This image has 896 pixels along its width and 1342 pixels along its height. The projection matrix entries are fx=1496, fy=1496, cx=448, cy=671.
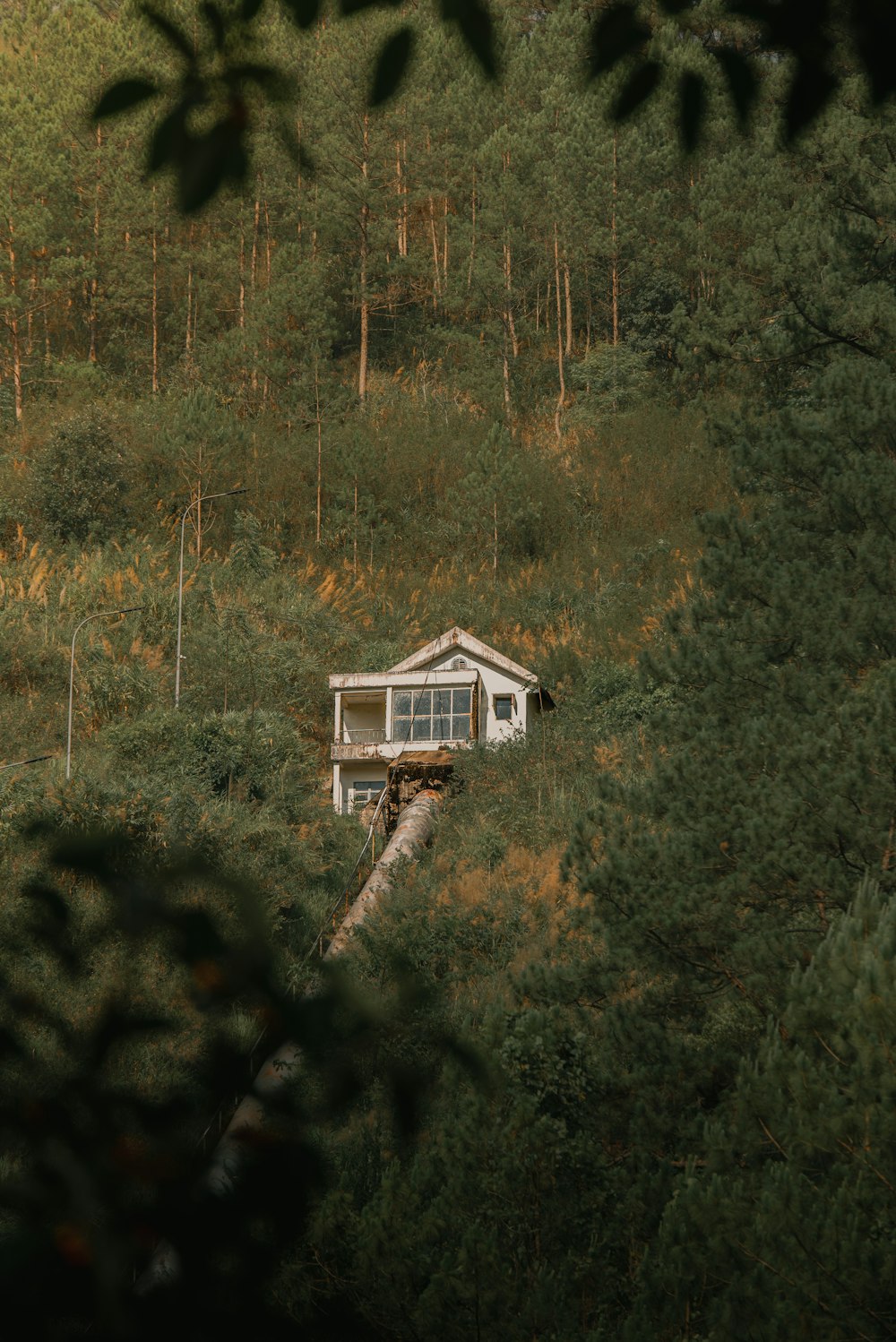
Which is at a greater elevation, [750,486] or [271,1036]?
[750,486]

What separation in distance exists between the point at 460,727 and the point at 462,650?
165cm

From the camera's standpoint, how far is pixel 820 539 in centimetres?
1780

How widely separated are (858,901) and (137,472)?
34668 mm

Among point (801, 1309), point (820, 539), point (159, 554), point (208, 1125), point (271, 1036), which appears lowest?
point (801, 1309)

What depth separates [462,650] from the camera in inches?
1268

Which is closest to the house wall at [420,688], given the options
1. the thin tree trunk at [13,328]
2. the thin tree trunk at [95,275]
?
the thin tree trunk at [13,328]

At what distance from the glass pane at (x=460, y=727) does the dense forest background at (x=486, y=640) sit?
220 cm

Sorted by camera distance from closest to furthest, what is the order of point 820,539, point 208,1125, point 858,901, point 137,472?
point 208,1125 → point 858,901 → point 820,539 → point 137,472

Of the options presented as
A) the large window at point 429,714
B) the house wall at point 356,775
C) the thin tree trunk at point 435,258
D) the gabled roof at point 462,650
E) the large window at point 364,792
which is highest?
the thin tree trunk at point 435,258

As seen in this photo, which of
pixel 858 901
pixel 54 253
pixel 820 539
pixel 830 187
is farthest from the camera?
pixel 54 253

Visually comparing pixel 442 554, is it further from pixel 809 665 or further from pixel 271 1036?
pixel 271 1036

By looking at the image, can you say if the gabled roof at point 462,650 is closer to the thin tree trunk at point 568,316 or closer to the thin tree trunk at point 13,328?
the thin tree trunk at point 568,316

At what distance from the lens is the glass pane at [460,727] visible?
105 ft

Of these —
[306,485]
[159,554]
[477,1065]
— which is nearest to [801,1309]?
[477,1065]
